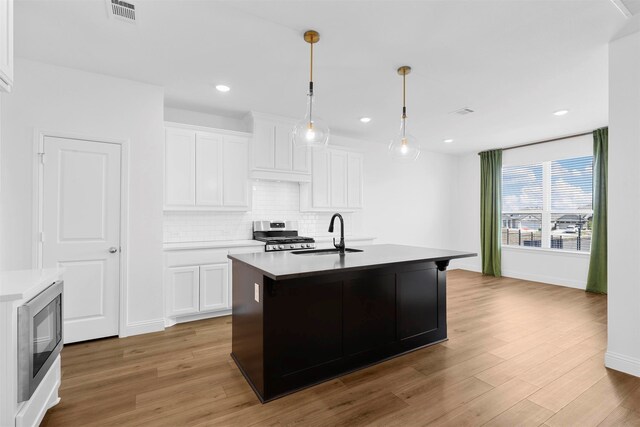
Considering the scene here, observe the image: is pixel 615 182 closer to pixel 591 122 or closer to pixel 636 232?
pixel 636 232

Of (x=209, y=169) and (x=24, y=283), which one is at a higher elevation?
(x=209, y=169)

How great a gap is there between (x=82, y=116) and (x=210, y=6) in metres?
1.97

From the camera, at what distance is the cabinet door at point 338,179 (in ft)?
17.6

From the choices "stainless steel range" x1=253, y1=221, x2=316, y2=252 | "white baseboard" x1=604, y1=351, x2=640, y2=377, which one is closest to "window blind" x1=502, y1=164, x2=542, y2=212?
"white baseboard" x1=604, y1=351, x2=640, y2=377

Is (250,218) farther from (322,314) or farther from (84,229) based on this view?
(322,314)

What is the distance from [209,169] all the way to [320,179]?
1772 millimetres

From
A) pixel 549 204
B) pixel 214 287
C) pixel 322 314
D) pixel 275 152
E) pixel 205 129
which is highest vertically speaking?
pixel 205 129

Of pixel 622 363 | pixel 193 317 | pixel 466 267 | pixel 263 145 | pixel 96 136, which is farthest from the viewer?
pixel 466 267

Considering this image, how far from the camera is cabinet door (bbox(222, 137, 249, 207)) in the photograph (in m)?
4.37

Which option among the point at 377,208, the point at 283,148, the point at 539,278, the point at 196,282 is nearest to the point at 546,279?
the point at 539,278

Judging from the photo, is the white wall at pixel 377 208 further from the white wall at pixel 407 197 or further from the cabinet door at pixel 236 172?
the cabinet door at pixel 236 172

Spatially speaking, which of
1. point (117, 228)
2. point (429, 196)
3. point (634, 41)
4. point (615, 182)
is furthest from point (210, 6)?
point (429, 196)

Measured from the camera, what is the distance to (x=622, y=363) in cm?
262

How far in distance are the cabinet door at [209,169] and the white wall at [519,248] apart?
225 inches
